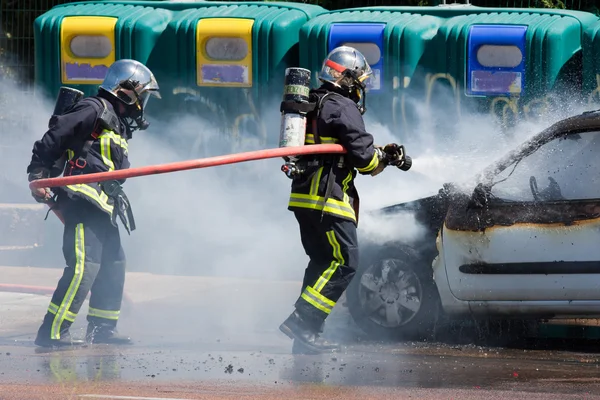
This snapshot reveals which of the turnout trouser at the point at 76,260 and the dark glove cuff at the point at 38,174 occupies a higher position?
the dark glove cuff at the point at 38,174

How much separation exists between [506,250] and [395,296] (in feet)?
2.87

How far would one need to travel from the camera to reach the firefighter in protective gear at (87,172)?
770 cm

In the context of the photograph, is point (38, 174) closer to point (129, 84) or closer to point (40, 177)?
point (40, 177)

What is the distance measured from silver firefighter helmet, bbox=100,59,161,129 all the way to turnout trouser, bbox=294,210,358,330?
4.76 ft

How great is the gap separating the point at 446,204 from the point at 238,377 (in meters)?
2.09

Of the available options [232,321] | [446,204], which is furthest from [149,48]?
[446,204]

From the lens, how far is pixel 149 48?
39.7 feet

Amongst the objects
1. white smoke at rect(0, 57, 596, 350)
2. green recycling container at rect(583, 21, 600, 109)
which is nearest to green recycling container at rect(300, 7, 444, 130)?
white smoke at rect(0, 57, 596, 350)

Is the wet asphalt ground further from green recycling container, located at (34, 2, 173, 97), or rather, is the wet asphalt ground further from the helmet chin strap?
green recycling container, located at (34, 2, 173, 97)

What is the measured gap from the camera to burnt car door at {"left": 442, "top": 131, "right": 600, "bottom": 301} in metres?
7.43

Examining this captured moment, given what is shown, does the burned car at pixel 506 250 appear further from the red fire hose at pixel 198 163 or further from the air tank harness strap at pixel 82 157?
the air tank harness strap at pixel 82 157

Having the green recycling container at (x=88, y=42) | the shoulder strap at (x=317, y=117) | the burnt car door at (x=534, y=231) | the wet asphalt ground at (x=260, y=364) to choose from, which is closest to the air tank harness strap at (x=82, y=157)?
the wet asphalt ground at (x=260, y=364)

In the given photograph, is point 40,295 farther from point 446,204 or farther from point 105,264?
point 446,204

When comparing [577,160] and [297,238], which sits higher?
[577,160]
